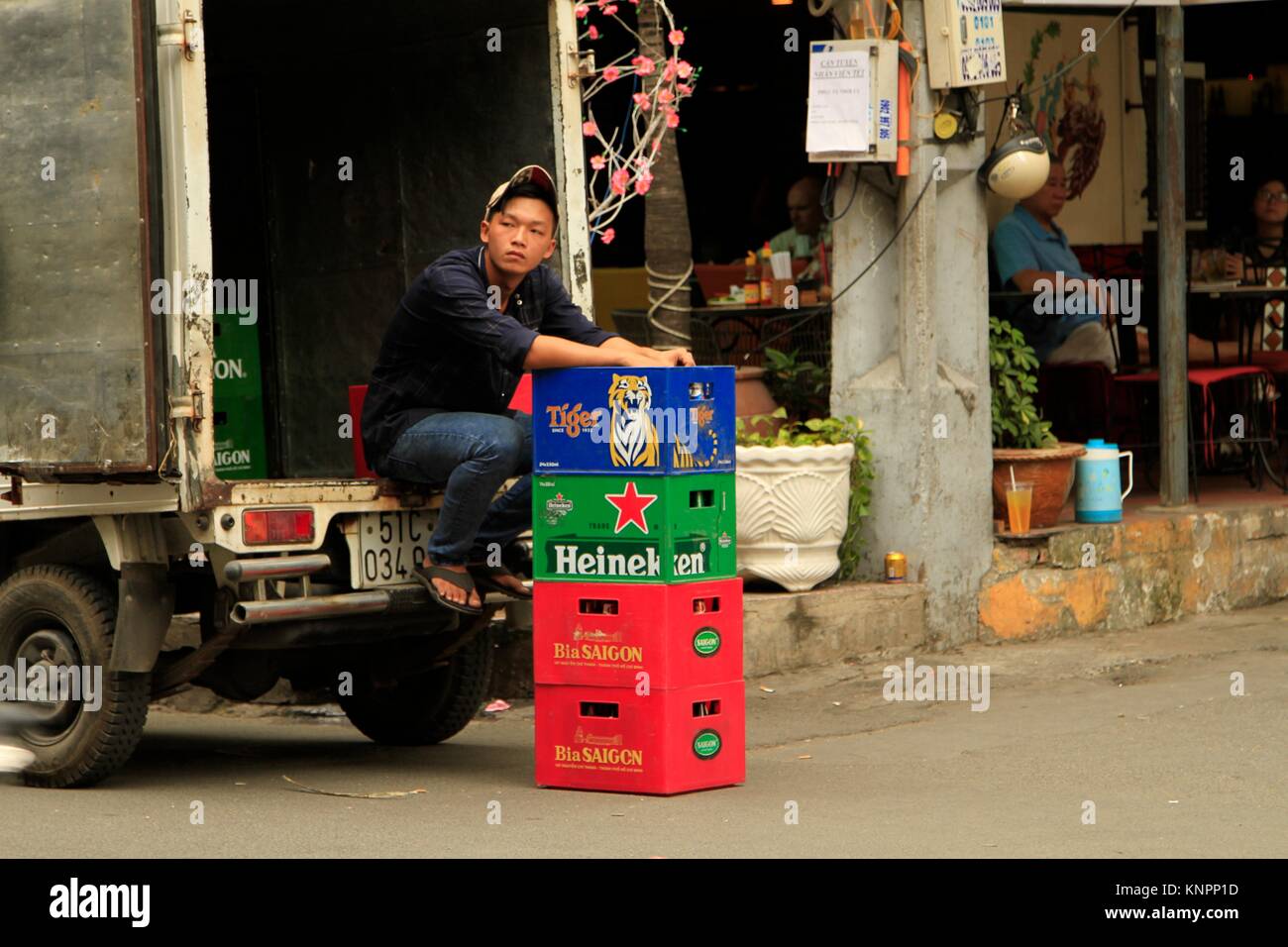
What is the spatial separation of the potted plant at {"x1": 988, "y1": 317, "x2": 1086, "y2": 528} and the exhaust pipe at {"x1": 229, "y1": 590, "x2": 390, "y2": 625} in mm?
4239

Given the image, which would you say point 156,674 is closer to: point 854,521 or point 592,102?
point 854,521

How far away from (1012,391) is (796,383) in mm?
1094

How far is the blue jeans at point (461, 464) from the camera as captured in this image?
22.3ft

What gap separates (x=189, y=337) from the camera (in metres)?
6.45

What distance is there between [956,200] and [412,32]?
9.58 feet

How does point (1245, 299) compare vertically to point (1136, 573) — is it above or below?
above

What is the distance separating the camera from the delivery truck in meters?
6.48

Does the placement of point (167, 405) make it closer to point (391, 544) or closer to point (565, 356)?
point (391, 544)

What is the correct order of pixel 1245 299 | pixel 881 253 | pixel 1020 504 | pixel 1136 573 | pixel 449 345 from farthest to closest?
pixel 1245 299
pixel 1136 573
pixel 1020 504
pixel 881 253
pixel 449 345

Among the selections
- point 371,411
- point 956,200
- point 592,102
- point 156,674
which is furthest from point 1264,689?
point 592,102

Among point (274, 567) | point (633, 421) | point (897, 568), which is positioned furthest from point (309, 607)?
point (897, 568)

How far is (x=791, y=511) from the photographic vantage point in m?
9.34

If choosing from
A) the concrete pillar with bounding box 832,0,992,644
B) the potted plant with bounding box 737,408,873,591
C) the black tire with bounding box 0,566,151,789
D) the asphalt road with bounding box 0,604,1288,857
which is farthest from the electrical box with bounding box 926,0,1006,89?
the black tire with bounding box 0,566,151,789

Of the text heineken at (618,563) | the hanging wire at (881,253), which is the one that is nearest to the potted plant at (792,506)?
the hanging wire at (881,253)
